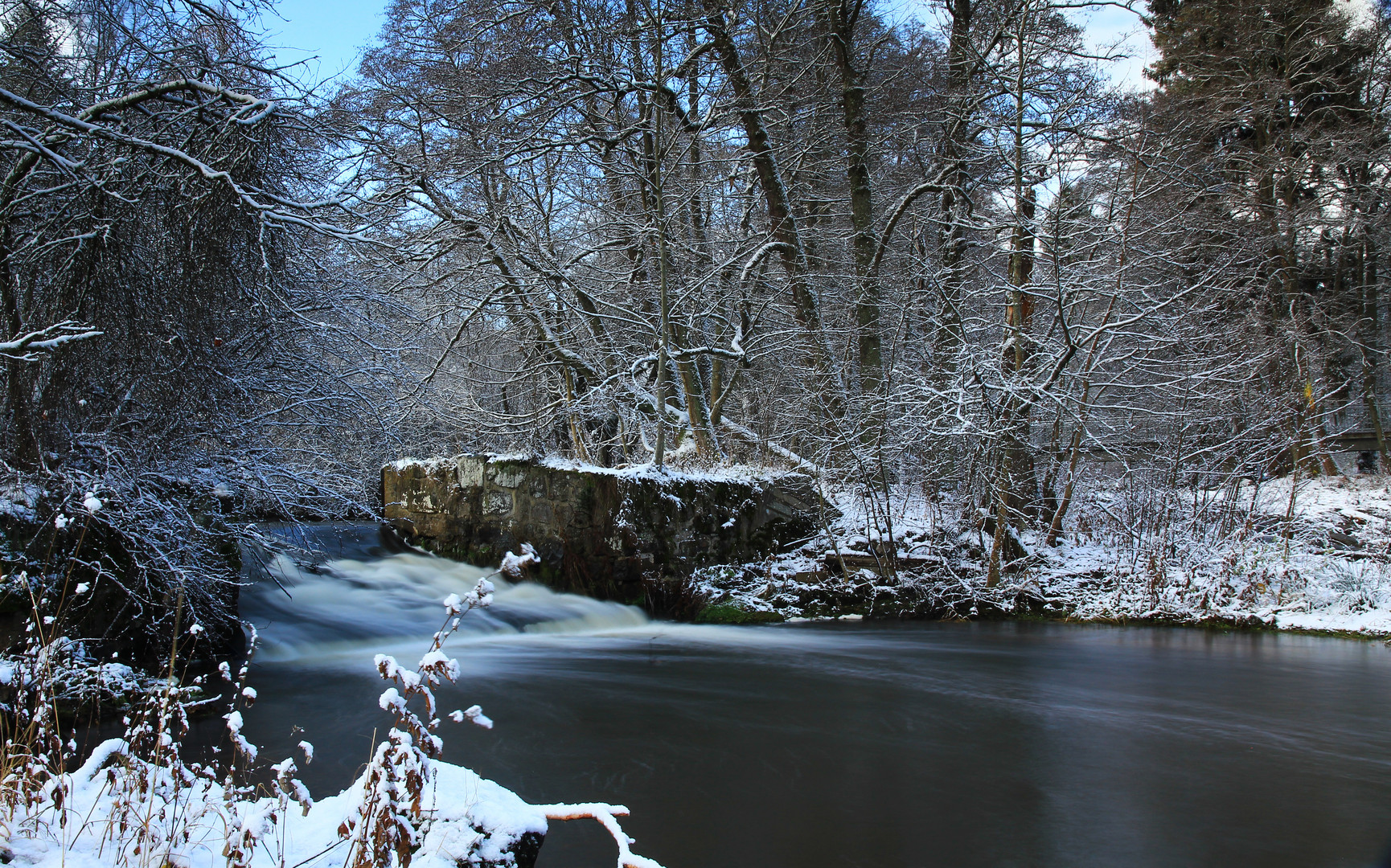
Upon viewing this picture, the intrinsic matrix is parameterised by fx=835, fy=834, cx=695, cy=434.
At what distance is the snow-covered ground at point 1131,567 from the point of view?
973 centimetres

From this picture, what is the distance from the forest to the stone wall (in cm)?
37

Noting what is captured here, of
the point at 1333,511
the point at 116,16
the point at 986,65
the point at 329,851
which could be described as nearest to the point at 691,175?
the point at 986,65

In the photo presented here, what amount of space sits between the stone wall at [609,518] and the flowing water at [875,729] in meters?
0.58

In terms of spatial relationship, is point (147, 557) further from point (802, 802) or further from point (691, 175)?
point (691, 175)

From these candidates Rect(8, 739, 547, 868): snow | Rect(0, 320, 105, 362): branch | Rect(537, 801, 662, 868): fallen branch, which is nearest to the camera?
Rect(537, 801, 662, 868): fallen branch

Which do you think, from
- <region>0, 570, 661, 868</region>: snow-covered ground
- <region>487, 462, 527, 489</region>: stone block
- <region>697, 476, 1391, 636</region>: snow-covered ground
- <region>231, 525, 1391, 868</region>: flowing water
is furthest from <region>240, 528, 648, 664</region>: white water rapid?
<region>0, 570, 661, 868</region>: snow-covered ground

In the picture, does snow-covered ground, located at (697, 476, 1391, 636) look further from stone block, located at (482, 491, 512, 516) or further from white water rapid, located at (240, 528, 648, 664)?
stone block, located at (482, 491, 512, 516)

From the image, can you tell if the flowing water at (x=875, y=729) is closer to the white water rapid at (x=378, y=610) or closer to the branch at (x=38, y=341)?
the white water rapid at (x=378, y=610)

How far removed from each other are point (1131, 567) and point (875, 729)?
19.8 feet

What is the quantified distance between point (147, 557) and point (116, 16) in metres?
3.87

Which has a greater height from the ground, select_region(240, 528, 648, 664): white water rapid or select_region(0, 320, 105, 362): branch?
select_region(0, 320, 105, 362): branch

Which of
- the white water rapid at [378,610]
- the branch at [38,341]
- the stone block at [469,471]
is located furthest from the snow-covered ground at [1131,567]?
the branch at [38,341]

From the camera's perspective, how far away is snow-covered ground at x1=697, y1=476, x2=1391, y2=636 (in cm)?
973

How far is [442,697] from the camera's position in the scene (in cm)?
651
